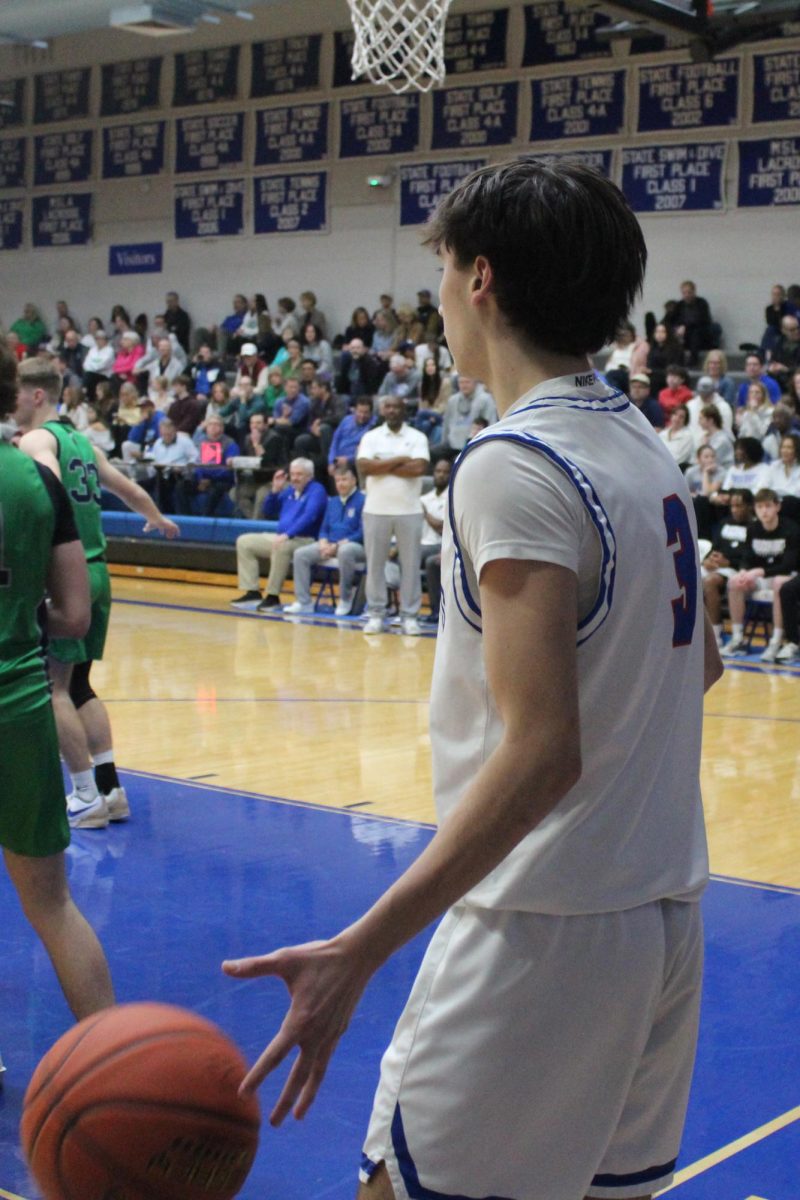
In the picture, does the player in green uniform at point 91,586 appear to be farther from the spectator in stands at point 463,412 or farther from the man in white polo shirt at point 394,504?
the spectator in stands at point 463,412

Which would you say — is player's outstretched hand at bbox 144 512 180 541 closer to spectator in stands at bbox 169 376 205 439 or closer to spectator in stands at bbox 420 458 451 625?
spectator in stands at bbox 420 458 451 625

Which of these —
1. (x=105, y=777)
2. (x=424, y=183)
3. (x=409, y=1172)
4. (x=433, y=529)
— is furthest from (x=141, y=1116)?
(x=424, y=183)

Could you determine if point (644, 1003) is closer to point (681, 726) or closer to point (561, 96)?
point (681, 726)

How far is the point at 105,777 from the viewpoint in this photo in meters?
6.33

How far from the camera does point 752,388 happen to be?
1378 cm

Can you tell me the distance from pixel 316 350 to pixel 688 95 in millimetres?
5546

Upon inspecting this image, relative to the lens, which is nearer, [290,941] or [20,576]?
[20,576]

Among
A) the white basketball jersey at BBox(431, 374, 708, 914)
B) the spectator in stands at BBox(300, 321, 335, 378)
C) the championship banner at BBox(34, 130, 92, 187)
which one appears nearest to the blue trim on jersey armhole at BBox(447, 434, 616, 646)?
the white basketball jersey at BBox(431, 374, 708, 914)

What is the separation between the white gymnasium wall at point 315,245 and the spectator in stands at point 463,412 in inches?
178

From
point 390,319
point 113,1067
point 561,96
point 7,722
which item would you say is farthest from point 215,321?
point 113,1067

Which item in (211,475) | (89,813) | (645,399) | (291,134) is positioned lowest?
(89,813)

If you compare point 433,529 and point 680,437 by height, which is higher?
point 680,437

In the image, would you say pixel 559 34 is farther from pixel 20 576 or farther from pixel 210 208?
pixel 20 576

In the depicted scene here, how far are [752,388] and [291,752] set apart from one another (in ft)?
24.7
